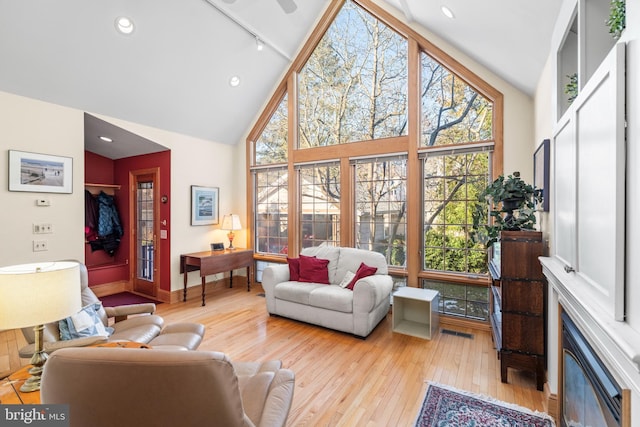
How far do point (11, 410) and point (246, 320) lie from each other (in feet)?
8.37

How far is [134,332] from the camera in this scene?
90.3 inches

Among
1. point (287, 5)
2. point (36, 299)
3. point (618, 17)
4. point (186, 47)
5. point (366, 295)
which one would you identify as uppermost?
point (287, 5)

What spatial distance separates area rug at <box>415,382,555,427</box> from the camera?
1.87 m

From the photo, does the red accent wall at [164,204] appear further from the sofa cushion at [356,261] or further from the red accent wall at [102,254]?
the sofa cushion at [356,261]

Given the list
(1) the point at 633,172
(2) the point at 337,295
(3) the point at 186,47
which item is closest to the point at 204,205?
(3) the point at 186,47

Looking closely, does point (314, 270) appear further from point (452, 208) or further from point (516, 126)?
point (516, 126)

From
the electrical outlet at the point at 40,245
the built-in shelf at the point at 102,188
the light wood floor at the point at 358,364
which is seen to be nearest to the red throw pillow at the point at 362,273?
the light wood floor at the point at 358,364

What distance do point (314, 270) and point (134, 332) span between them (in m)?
2.01

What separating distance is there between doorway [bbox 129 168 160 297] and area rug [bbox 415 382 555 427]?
163 inches

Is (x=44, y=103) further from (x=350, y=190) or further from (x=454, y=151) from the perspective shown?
(x=454, y=151)

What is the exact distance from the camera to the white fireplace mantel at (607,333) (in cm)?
80

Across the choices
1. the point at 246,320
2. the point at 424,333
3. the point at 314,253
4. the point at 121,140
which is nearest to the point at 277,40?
the point at 121,140

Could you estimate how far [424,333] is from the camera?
3162 millimetres

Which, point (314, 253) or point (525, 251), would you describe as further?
point (314, 253)
